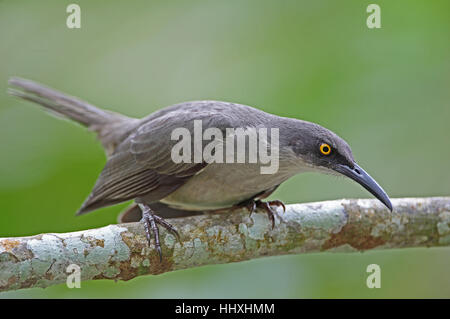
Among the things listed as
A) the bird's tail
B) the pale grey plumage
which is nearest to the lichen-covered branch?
→ the pale grey plumage

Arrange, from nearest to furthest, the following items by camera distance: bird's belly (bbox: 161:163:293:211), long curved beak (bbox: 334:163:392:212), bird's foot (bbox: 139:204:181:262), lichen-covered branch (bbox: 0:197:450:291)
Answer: lichen-covered branch (bbox: 0:197:450:291) < bird's foot (bbox: 139:204:181:262) < long curved beak (bbox: 334:163:392:212) < bird's belly (bbox: 161:163:293:211)

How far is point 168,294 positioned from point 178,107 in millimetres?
1803

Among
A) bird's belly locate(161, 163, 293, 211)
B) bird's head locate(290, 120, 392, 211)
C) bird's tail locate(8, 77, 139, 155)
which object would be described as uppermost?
bird's tail locate(8, 77, 139, 155)

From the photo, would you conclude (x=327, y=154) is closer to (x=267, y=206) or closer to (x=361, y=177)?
(x=361, y=177)

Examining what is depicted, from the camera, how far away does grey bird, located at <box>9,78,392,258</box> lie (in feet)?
14.6

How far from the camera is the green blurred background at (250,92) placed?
5.13 m

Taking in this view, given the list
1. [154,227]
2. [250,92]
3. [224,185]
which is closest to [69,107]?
[250,92]

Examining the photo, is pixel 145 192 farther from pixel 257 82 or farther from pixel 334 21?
pixel 334 21

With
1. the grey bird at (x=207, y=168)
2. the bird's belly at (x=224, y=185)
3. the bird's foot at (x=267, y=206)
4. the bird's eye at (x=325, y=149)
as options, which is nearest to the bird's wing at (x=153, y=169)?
the grey bird at (x=207, y=168)

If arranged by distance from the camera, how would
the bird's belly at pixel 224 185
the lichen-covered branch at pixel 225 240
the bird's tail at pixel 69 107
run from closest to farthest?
the lichen-covered branch at pixel 225 240
the bird's belly at pixel 224 185
the bird's tail at pixel 69 107

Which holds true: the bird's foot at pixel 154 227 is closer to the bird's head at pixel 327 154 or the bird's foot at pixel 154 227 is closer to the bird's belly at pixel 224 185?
the bird's belly at pixel 224 185

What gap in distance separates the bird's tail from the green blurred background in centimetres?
16

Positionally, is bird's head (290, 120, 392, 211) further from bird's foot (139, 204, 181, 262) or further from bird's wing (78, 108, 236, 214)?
bird's foot (139, 204, 181, 262)

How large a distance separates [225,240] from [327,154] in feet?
3.81
